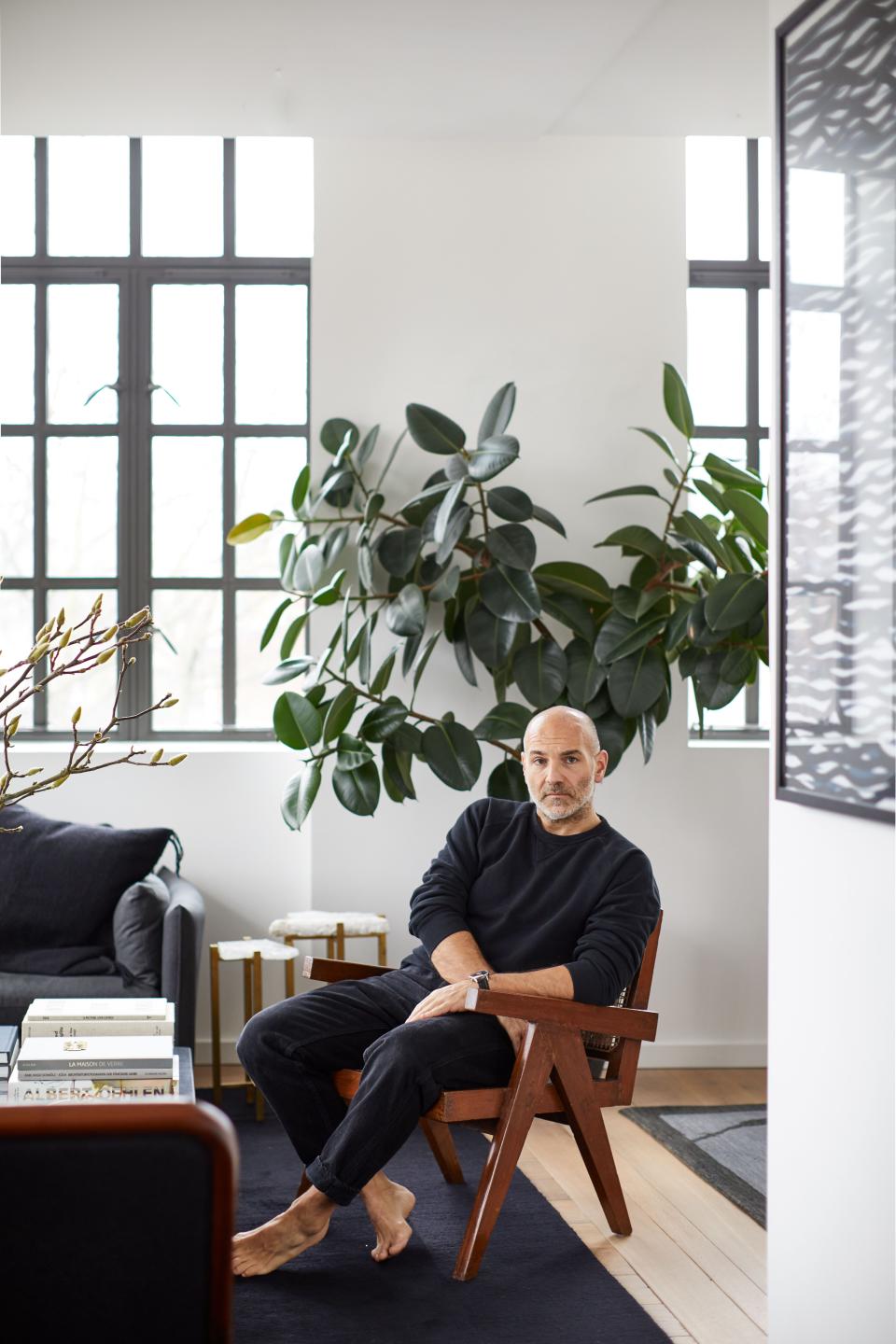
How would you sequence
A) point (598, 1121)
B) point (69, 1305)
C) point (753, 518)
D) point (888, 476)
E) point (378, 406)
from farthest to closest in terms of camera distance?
point (378, 406) < point (753, 518) < point (598, 1121) < point (888, 476) < point (69, 1305)

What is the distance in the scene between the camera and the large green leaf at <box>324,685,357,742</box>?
13.8 feet

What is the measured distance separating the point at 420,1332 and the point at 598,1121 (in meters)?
0.66

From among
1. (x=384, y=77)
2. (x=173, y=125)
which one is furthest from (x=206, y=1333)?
(x=173, y=125)

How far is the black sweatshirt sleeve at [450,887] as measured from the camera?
3.30 m

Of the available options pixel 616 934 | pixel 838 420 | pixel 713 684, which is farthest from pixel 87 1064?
pixel 713 684

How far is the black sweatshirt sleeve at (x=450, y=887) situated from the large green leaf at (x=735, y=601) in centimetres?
99

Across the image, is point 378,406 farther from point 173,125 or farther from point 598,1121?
point 598,1121

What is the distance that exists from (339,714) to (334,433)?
99cm

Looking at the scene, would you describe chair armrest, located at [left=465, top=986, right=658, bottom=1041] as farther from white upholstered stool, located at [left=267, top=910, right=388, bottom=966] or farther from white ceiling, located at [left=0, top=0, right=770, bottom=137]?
white ceiling, located at [left=0, top=0, right=770, bottom=137]

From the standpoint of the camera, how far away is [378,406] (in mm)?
4719

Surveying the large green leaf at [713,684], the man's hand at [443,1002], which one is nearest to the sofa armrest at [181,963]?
the man's hand at [443,1002]

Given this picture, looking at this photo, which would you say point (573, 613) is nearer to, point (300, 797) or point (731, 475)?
point (731, 475)

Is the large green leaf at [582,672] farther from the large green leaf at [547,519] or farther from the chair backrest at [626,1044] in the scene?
the chair backrest at [626,1044]

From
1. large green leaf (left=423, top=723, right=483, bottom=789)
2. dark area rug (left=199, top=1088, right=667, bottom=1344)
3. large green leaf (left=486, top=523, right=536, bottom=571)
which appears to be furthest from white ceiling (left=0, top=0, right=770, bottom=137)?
dark area rug (left=199, top=1088, right=667, bottom=1344)
